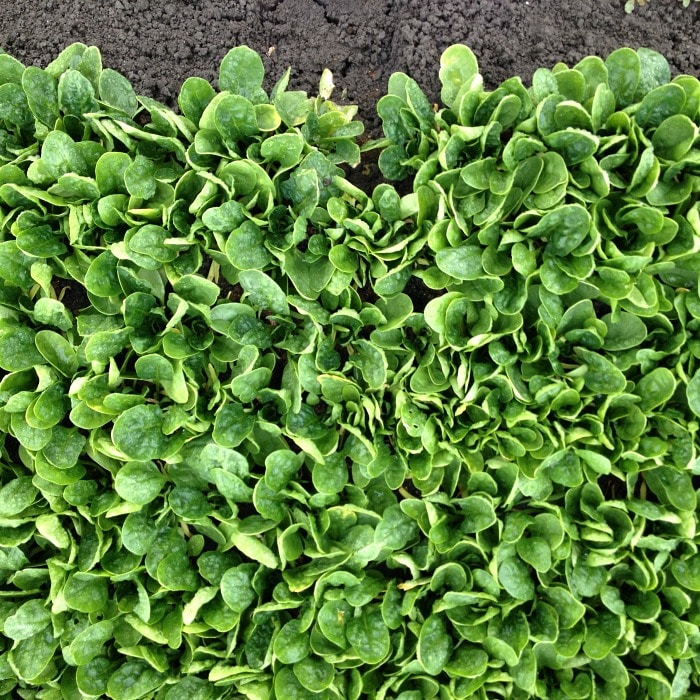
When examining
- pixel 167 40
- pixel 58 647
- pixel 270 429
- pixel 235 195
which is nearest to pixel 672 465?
pixel 270 429

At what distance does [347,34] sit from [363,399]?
4.75ft

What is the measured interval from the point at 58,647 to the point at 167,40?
2.26m

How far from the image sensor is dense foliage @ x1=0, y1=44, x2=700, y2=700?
6.75ft

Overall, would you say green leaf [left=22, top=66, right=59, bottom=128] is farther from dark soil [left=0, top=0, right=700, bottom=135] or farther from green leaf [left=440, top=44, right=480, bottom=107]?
green leaf [left=440, top=44, right=480, bottom=107]

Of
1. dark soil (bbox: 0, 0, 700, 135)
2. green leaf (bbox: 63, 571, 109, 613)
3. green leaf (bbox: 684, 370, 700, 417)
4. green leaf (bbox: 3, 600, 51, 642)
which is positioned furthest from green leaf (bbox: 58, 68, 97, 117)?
green leaf (bbox: 684, 370, 700, 417)

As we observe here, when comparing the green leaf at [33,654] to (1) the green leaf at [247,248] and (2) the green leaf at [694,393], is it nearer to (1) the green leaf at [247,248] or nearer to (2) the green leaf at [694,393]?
(1) the green leaf at [247,248]

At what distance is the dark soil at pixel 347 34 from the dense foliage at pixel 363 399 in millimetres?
288

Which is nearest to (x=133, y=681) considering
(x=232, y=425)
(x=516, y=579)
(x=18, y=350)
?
(x=232, y=425)

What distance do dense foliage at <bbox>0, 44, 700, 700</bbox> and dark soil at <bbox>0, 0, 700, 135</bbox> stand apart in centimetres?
29

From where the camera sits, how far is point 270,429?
2.14 m

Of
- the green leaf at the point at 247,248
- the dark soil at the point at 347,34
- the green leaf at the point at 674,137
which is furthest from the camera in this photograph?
the dark soil at the point at 347,34

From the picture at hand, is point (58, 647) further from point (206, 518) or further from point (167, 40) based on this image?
point (167, 40)

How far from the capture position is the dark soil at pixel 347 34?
7.85ft

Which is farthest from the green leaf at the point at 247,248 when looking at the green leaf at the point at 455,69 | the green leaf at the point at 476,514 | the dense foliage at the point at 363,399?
the green leaf at the point at 476,514
